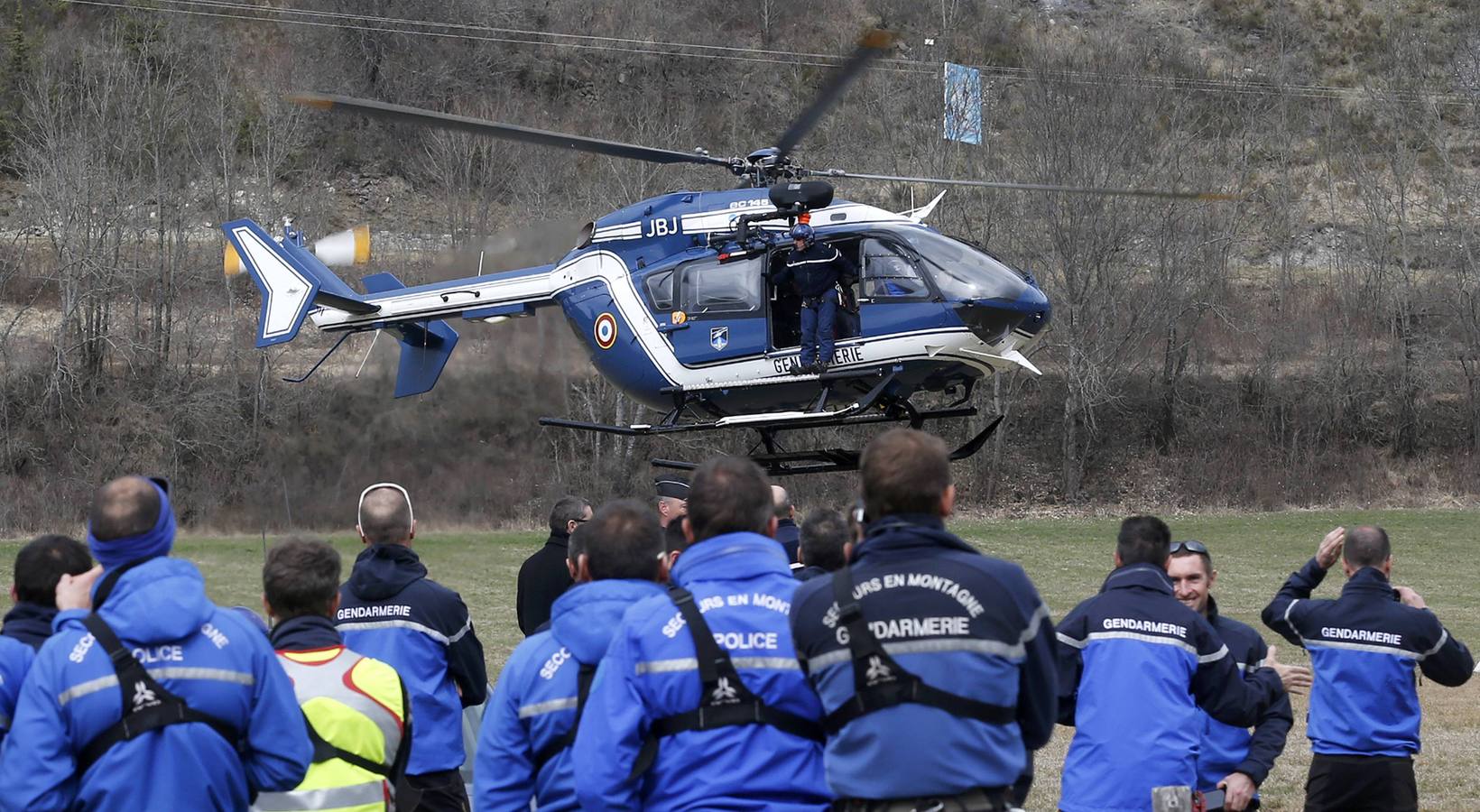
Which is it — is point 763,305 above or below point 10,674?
above

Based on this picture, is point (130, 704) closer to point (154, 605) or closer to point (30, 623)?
point (154, 605)

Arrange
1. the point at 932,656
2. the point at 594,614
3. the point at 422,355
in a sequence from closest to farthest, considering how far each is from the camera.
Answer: the point at 932,656 < the point at 594,614 < the point at 422,355

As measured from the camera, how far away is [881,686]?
3.54m

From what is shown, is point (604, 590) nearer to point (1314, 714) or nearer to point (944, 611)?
point (944, 611)

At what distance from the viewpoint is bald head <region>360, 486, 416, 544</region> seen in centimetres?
560

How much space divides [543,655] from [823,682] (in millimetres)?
913

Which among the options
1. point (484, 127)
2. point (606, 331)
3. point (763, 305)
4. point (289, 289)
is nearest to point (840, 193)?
point (289, 289)

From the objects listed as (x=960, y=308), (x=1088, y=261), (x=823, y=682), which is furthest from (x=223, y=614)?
(x=1088, y=261)

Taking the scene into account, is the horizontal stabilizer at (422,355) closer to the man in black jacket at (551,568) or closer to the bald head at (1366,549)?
the man in black jacket at (551,568)

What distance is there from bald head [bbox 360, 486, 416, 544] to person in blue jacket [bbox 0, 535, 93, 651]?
1185 millimetres

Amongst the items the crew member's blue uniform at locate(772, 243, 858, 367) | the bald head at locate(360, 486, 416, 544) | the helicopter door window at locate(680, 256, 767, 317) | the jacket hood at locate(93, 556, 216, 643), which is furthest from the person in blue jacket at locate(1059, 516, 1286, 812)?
the helicopter door window at locate(680, 256, 767, 317)

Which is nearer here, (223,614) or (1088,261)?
(223,614)

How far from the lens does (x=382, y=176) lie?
40.2 metres

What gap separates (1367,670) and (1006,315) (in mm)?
6350
